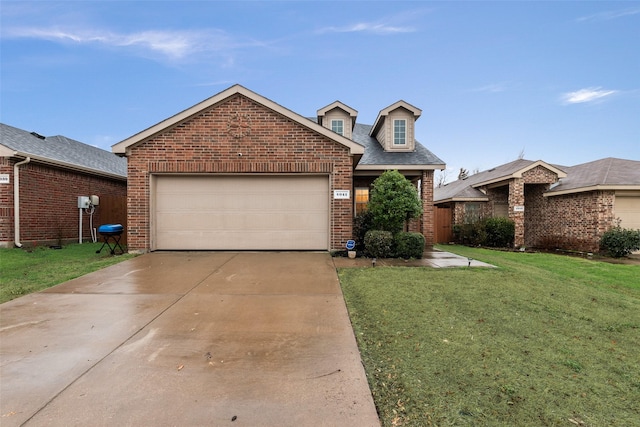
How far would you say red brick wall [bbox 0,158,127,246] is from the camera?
9789 millimetres

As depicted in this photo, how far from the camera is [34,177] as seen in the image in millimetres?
10500

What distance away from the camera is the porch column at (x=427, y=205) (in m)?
11.9

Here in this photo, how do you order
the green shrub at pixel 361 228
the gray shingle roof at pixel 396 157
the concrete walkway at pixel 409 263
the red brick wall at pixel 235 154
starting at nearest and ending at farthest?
the concrete walkway at pixel 409 263 < the red brick wall at pixel 235 154 < the green shrub at pixel 361 228 < the gray shingle roof at pixel 396 157

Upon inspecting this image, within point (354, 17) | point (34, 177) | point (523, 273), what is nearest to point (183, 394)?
point (523, 273)

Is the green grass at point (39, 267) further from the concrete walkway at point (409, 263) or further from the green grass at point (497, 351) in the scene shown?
the concrete walkway at point (409, 263)

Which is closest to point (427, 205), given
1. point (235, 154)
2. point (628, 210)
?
point (235, 154)

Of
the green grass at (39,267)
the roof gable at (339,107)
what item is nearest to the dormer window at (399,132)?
the roof gable at (339,107)

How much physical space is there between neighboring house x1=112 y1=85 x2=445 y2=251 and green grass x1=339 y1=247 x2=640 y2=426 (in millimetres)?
3834

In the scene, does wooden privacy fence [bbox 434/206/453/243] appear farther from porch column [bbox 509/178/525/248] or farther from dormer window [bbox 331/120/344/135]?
dormer window [bbox 331/120/344/135]

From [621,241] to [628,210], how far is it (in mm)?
2300

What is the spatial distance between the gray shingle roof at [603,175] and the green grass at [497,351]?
8.88 m

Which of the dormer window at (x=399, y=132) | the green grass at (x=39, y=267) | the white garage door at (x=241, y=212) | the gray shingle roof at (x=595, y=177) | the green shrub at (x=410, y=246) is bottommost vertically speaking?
the green grass at (x=39, y=267)

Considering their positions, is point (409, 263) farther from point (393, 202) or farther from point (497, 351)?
point (497, 351)

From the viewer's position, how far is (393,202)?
327 inches
